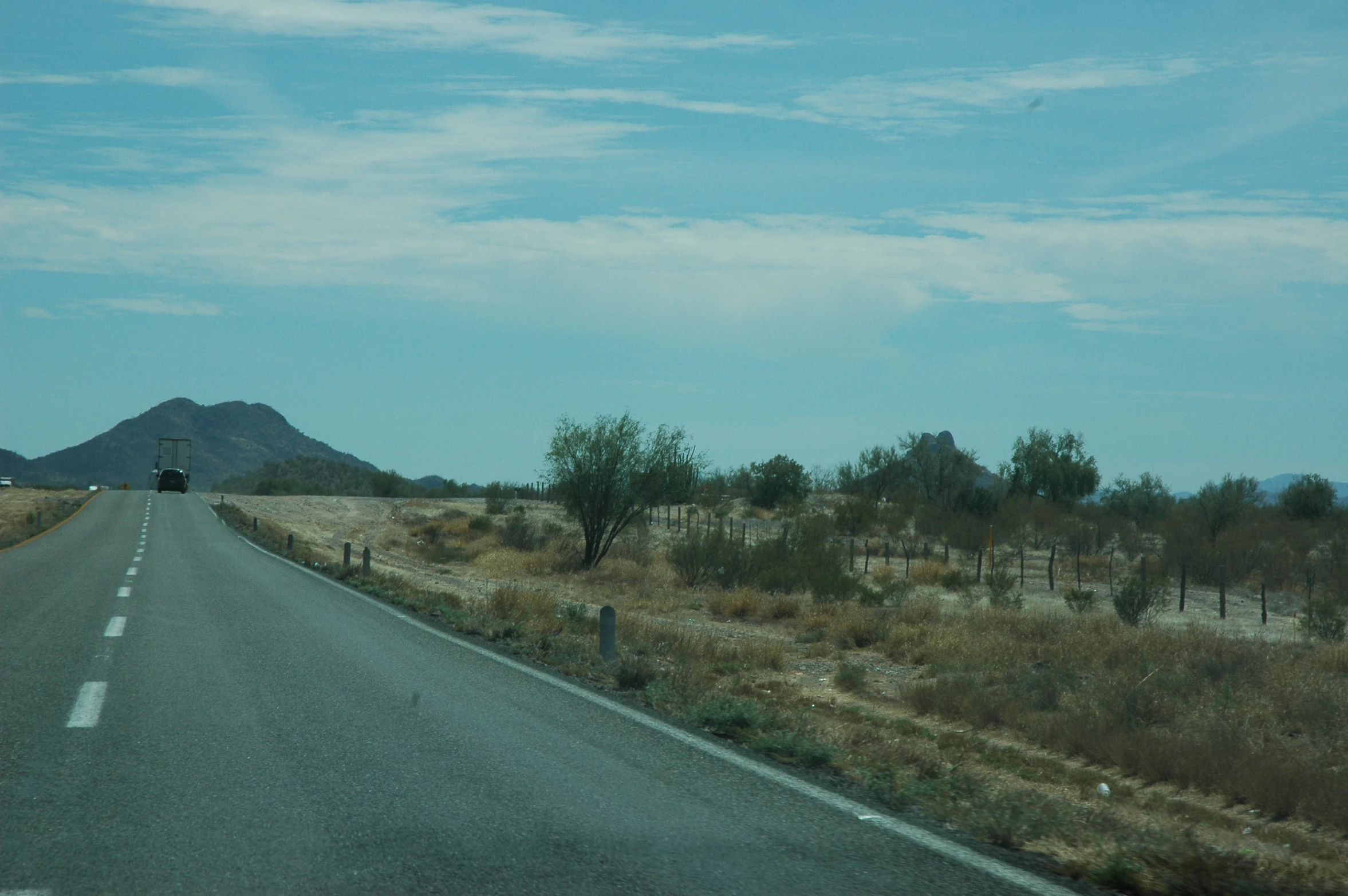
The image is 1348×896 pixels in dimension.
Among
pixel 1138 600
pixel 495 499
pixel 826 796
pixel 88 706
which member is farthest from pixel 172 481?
pixel 826 796

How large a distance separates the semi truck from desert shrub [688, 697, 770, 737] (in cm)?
8464

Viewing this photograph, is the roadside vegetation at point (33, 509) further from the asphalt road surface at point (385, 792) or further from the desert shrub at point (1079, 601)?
the desert shrub at point (1079, 601)

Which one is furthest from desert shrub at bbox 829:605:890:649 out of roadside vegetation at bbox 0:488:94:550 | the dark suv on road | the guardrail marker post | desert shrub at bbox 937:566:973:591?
the dark suv on road

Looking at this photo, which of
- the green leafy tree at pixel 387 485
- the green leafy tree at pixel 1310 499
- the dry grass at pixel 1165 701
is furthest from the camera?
the green leafy tree at pixel 387 485

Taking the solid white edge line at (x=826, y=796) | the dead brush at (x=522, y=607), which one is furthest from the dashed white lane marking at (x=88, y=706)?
the dead brush at (x=522, y=607)

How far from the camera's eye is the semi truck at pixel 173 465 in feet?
281

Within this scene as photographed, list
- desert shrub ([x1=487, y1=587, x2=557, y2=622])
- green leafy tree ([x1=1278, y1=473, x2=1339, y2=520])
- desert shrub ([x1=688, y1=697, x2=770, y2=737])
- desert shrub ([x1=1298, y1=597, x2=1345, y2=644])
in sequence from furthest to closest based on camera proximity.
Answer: green leafy tree ([x1=1278, y1=473, x2=1339, y2=520])
desert shrub ([x1=1298, y1=597, x2=1345, y2=644])
desert shrub ([x1=487, y1=587, x2=557, y2=622])
desert shrub ([x1=688, y1=697, x2=770, y2=737])

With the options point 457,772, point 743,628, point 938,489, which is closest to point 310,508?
point 938,489

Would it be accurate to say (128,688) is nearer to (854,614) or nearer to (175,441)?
(854,614)

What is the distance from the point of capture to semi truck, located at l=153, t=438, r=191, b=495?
85.6 m

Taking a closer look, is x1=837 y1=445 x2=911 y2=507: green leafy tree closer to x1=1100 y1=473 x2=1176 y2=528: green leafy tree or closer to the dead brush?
x1=1100 y1=473 x2=1176 y2=528: green leafy tree

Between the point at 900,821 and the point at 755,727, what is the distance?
2727 mm

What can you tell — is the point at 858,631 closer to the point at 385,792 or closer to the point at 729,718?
the point at 729,718

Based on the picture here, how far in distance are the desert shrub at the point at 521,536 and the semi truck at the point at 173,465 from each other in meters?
45.6
